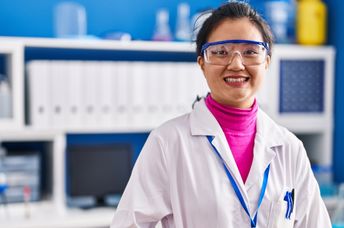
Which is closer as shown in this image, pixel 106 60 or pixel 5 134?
pixel 5 134

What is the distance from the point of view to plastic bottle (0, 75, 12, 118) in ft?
7.88

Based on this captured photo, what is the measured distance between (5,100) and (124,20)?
2.67ft

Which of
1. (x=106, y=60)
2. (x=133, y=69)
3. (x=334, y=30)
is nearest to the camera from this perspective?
(x=133, y=69)

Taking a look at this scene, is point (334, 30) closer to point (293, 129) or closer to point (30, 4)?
point (293, 129)

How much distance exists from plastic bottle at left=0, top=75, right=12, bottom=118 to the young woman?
1.32 metres

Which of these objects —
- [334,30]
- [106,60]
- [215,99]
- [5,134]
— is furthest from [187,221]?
[334,30]

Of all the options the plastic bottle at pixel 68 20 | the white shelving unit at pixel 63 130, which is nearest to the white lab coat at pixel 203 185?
the white shelving unit at pixel 63 130

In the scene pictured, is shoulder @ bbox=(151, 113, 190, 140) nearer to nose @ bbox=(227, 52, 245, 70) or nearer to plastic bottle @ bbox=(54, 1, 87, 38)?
nose @ bbox=(227, 52, 245, 70)

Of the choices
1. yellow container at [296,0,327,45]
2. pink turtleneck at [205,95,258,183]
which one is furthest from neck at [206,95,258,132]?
yellow container at [296,0,327,45]

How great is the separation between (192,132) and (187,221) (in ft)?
0.68

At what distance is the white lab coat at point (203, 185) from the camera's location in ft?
4.03

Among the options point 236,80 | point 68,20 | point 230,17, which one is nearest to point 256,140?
point 236,80

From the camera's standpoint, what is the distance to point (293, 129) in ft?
9.61

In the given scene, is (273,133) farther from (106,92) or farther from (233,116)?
(106,92)
